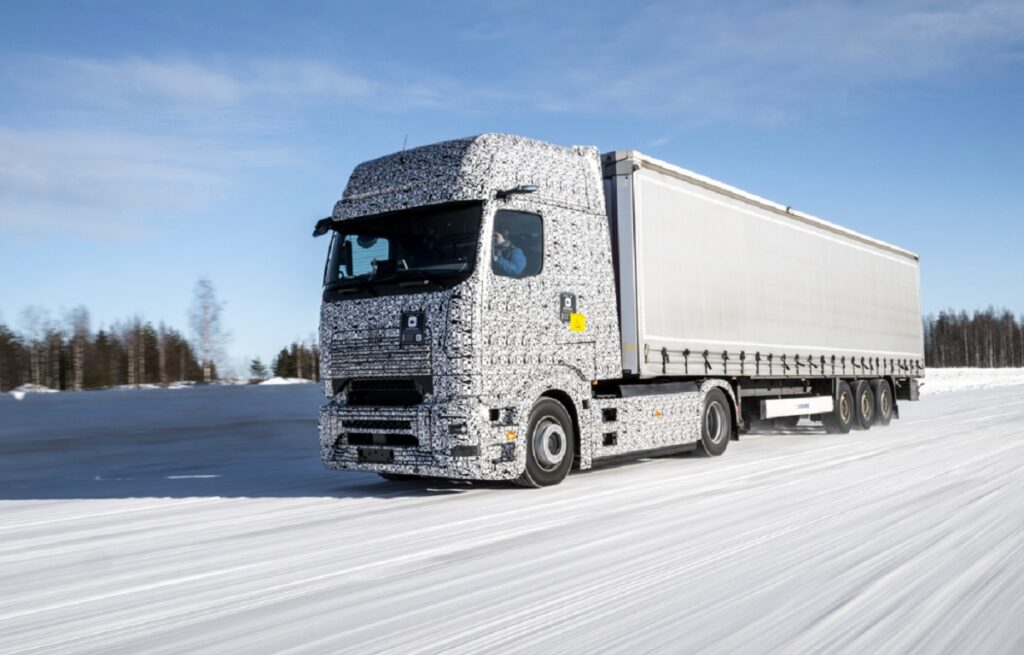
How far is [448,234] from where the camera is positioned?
895 centimetres

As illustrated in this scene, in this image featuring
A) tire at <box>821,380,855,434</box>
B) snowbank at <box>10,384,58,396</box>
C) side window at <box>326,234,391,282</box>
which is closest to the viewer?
side window at <box>326,234,391,282</box>

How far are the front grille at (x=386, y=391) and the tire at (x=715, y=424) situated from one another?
474 cm

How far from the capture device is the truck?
8.62 metres

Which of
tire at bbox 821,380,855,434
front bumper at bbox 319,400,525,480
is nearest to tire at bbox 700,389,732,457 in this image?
front bumper at bbox 319,400,525,480

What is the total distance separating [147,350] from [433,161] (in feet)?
271

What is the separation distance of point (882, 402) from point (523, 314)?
39.5 ft

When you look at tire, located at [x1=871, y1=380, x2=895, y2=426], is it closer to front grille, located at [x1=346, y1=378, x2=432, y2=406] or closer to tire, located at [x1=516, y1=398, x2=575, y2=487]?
tire, located at [x1=516, y1=398, x2=575, y2=487]

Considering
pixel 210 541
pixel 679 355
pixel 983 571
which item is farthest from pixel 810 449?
pixel 210 541

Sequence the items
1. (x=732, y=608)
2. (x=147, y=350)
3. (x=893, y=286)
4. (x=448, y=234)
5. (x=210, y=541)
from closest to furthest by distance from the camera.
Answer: (x=732, y=608) < (x=210, y=541) < (x=448, y=234) < (x=893, y=286) < (x=147, y=350)

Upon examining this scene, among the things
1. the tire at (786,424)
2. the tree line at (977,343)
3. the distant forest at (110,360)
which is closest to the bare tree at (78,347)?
the distant forest at (110,360)

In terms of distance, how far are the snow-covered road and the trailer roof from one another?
366 centimetres

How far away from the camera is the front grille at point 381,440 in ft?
28.7

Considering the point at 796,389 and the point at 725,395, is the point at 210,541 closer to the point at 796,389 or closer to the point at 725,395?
the point at 725,395

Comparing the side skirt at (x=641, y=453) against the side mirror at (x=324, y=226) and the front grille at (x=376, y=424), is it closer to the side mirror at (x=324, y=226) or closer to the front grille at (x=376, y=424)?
the front grille at (x=376, y=424)
